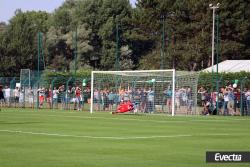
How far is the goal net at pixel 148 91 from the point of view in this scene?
4438cm

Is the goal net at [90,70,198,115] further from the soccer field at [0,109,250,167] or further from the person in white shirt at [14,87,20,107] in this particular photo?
the soccer field at [0,109,250,167]

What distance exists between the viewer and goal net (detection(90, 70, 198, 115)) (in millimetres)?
44375

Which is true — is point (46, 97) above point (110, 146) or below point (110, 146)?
above

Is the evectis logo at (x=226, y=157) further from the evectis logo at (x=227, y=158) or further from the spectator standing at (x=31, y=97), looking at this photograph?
the spectator standing at (x=31, y=97)

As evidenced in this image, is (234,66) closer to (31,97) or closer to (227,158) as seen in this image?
(31,97)

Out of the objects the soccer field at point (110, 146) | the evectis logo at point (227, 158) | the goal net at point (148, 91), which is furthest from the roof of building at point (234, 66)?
the evectis logo at point (227, 158)

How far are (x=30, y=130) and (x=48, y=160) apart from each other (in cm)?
1033

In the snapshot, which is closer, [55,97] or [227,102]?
[227,102]

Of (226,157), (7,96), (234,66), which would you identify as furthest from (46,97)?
(226,157)

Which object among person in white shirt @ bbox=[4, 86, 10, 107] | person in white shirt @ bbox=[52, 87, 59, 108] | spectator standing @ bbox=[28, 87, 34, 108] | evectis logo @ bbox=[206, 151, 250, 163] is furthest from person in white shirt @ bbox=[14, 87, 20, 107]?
evectis logo @ bbox=[206, 151, 250, 163]

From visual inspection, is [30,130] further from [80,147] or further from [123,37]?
[123,37]

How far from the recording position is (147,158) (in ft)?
52.2

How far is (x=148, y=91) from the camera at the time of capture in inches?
1827

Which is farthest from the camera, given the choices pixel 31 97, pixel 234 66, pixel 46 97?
pixel 234 66
